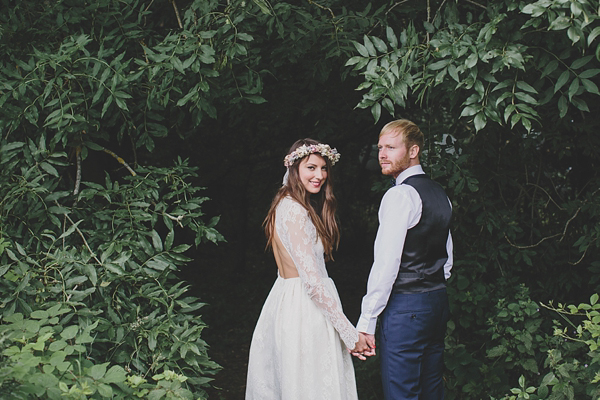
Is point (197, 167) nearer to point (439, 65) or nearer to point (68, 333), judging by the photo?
point (68, 333)

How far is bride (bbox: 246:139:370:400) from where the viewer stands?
3104mm

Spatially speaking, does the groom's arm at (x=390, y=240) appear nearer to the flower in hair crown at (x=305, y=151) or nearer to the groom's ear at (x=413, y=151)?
the groom's ear at (x=413, y=151)

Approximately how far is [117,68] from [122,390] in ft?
5.94

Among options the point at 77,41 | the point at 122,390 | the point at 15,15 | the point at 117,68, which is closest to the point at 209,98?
the point at 117,68

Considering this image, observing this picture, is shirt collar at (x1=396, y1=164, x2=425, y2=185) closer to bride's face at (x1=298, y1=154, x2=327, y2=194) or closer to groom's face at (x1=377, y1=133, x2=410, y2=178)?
groom's face at (x1=377, y1=133, x2=410, y2=178)

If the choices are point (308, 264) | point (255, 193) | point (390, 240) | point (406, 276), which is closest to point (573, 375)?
point (406, 276)

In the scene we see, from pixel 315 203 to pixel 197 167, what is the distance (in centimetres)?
73

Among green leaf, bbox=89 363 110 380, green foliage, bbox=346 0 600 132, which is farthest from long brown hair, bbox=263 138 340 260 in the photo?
green leaf, bbox=89 363 110 380

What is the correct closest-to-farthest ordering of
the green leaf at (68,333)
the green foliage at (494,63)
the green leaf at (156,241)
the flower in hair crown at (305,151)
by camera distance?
the green leaf at (68,333), the green foliage at (494,63), the flower in hair crown at (305,151), the green leaf at (156,241)

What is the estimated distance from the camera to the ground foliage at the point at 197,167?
112 inches

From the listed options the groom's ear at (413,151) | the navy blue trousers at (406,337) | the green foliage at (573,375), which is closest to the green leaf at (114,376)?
the navy blue trousers at (406,337)

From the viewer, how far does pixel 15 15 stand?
351cm

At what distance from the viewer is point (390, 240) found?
2.95 meters

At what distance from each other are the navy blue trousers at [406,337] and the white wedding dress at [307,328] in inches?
8.2
